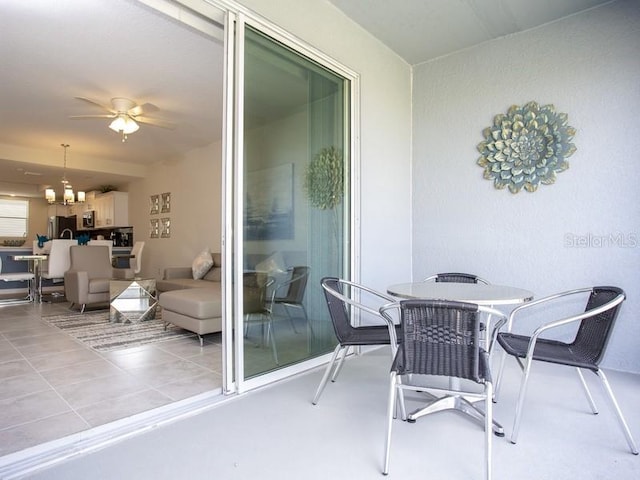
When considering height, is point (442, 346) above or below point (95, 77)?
below

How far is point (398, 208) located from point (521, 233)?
46.3 inches

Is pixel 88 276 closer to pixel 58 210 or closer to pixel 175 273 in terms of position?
pixel 175 273

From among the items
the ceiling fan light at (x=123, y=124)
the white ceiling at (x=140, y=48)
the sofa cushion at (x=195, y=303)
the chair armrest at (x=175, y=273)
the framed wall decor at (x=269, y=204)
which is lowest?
the sofa cushion at (x=195, y=303)

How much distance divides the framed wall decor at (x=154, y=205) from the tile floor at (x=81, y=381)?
13.6ft

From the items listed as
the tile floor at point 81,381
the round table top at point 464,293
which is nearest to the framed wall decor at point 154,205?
the tile floor at point 81,381

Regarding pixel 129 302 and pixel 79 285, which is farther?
pixel 79 285

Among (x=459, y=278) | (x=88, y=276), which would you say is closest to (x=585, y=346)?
(x=459, y=278)

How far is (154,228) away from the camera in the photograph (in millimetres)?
8164

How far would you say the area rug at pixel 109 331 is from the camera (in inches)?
153

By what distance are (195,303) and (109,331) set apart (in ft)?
4.37

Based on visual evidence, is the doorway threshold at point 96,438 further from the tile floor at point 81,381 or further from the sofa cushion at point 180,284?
the sofa cushion at point 180,284

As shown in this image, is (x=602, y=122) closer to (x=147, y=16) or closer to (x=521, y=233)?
(x=521, y=233)

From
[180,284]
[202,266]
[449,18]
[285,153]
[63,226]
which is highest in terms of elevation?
[449,18]

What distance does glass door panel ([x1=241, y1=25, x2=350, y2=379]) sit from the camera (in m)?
2.66
